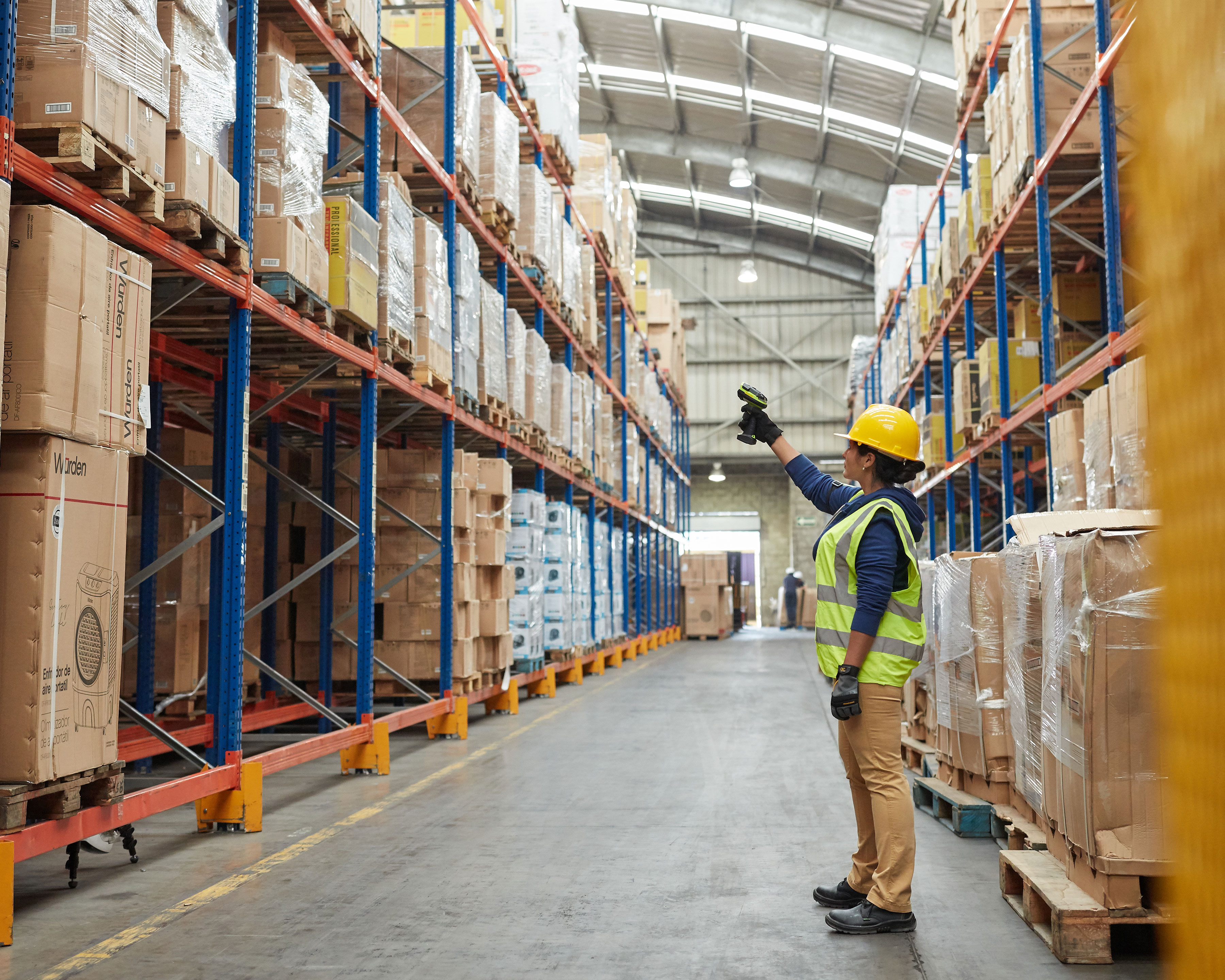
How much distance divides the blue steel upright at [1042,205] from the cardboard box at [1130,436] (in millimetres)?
2059

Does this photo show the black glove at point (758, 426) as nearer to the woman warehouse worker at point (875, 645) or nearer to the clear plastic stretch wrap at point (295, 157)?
the woman warehouse worker at point (875, 645)

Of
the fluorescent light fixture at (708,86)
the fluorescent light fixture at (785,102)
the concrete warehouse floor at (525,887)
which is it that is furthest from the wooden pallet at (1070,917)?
the fluorescent light fixture at (708,86)

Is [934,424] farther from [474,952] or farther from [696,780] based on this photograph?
[474,952]

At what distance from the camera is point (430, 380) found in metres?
7.69

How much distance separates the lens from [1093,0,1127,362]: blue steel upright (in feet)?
23.2

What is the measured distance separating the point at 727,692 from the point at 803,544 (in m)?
20.1

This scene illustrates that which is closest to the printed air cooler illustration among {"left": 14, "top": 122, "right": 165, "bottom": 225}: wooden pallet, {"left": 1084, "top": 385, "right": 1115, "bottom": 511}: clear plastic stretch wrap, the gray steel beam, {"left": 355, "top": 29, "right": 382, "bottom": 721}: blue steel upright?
{"left": 14, "top": 122, "right": 165, "bottom": 225}: wooden pallet

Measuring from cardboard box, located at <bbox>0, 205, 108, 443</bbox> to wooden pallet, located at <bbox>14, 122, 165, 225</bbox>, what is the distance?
0.80 ft

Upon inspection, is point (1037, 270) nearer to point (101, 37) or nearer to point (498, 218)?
point (498, 218)

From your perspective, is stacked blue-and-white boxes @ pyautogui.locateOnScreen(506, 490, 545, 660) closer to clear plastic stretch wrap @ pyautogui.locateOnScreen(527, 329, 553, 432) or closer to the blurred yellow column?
clear plastic stretch wrap @ pyautogui.locateOnScreen(527, 329, 553, 432)

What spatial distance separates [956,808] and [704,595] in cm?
2066

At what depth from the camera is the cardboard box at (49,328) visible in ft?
11.4

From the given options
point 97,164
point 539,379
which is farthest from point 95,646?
point 539,379

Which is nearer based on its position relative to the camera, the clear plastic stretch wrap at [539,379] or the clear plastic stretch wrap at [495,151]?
the clear plastic stretch wrap at [495,151]
